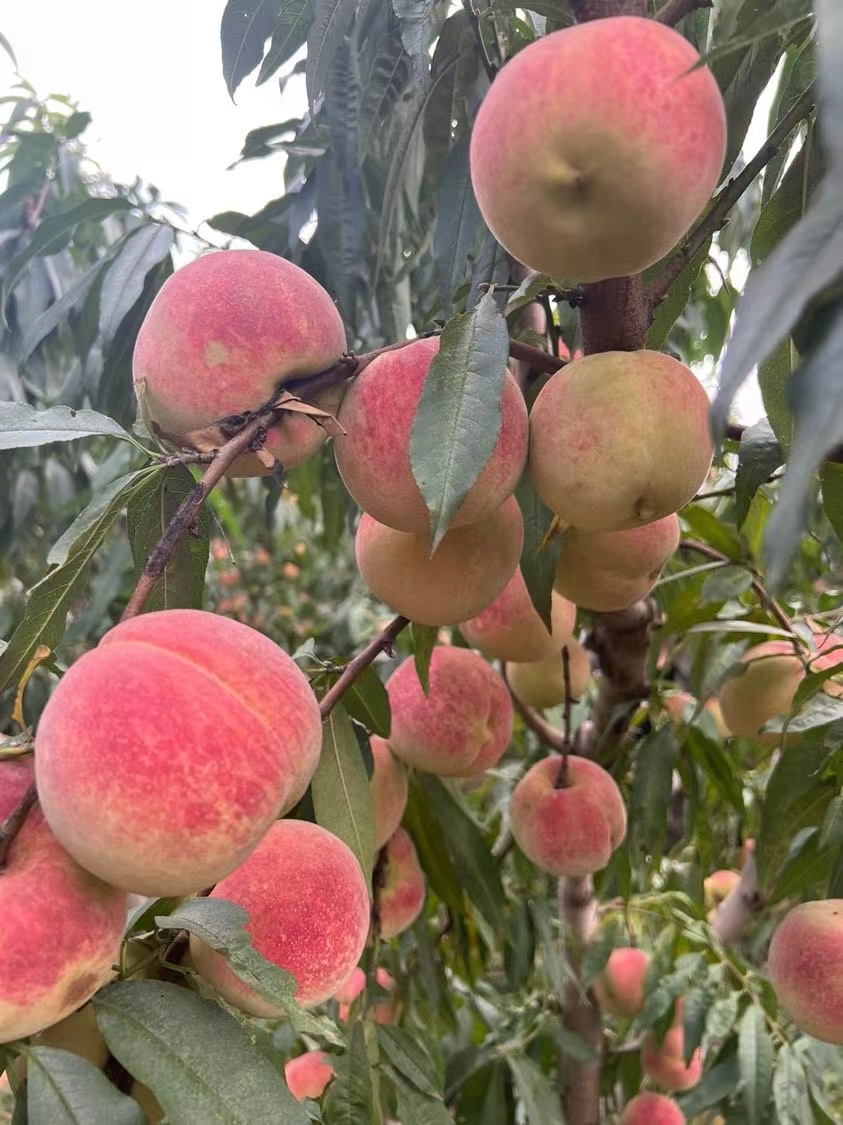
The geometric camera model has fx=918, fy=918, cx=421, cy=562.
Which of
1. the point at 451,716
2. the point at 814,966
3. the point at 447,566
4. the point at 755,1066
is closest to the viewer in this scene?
the point at 447,566

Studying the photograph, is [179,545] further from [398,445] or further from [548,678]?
[548,678]

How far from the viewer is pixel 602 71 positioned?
0.40 meters

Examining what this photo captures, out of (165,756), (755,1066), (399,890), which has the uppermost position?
(165,756)

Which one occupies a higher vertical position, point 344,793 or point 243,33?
point 243,33

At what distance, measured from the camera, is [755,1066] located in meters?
1.01

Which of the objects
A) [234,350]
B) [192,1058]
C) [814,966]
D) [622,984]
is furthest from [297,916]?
[622,984]

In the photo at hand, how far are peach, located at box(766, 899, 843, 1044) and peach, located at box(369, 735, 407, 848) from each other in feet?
1.19

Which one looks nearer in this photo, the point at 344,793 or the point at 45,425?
the point at 45,425

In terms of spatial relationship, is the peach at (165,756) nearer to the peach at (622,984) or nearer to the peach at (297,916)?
the peach at (297,916)

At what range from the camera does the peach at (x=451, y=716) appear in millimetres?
888

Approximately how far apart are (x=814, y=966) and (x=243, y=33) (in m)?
0.88

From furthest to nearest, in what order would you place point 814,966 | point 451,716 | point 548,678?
1. point 548,678
2. point 451,716
3. point 814,966

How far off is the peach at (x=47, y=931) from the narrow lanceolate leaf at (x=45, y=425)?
0.20 meters

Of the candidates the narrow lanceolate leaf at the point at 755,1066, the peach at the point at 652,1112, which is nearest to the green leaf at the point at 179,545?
the narrow lanceolate leaf at the point at 755,1066
